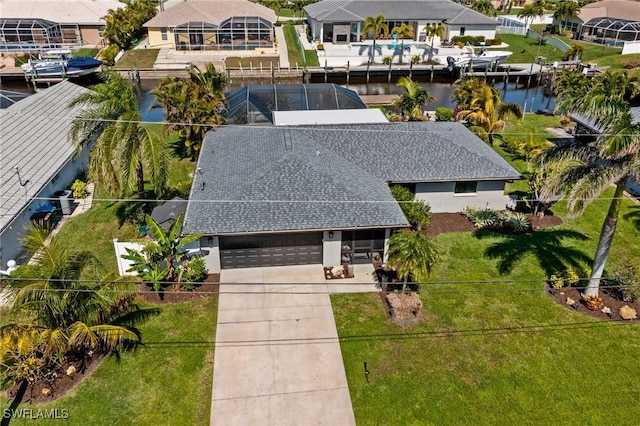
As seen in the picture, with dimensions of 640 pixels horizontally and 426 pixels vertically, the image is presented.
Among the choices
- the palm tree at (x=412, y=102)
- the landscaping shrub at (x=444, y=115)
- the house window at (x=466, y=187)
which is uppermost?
the palm tree at (x=412, y=102)

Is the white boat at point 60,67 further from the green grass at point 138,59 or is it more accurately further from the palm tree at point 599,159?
the palm tree at point 599,159

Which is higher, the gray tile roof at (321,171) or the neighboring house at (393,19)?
the neighboring house at (393,19)

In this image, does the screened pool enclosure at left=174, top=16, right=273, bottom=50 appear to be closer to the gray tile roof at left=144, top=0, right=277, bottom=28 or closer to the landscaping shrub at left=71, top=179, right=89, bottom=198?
the gray tile roof at left=144, top=0, right=277, bottom=28

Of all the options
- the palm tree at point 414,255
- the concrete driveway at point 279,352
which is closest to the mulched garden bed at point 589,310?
the palm tree at point 414,255

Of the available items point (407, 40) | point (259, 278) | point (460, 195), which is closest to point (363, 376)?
point (259, 278)

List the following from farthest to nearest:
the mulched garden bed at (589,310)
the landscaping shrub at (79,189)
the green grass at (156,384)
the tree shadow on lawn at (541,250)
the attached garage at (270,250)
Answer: the landscaping shrub at (79,189) → the tree shadow on lawn at (541,250) → the attached garage at (270,250) → the mulched garden bed at (589,310) → the green grass at (156,384)

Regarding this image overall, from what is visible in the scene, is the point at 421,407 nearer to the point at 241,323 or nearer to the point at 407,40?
the point at 241,323

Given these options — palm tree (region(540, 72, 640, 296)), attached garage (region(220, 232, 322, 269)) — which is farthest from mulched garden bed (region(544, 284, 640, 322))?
attached garage (region(220, 232, 322, 269))
